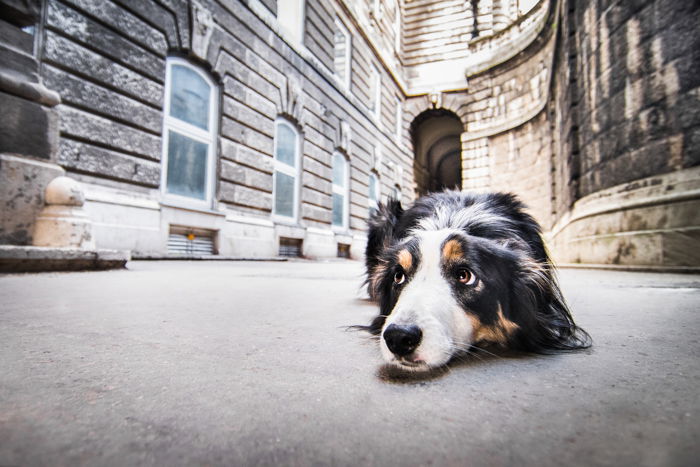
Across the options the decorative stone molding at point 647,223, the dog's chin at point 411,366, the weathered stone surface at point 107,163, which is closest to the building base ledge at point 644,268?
the decorative stone molding at point 647,223

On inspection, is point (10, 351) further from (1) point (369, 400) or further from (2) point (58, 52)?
(2) point (58, 52)

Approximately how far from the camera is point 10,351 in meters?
1.17

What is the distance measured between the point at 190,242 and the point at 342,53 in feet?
33.0

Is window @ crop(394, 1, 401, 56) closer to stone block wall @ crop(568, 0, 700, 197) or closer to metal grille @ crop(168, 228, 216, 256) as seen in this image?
stone block wall @ crop(568, 0, 700, 197)

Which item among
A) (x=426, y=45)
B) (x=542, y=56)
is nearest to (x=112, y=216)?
(x=542, y=56)

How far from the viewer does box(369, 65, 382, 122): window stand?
53.9 feet

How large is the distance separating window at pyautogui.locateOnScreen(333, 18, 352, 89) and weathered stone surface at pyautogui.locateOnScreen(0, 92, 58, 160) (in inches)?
418

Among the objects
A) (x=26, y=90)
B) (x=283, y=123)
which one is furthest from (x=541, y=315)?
(x=283, y=123)

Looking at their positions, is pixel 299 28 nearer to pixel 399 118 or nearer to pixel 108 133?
pixel 108 133

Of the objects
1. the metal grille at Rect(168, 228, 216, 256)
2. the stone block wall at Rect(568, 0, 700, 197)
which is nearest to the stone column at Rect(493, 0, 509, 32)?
the stone block wall at Rect(568, 0, 700, 197)

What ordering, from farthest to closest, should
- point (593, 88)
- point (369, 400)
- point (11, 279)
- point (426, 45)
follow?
point (426, 45), point (593, 88), point (11, 279), point (369, 400)

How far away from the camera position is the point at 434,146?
26109 millimetres

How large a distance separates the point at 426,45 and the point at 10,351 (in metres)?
22.9

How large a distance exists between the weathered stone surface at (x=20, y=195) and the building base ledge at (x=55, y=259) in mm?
338
